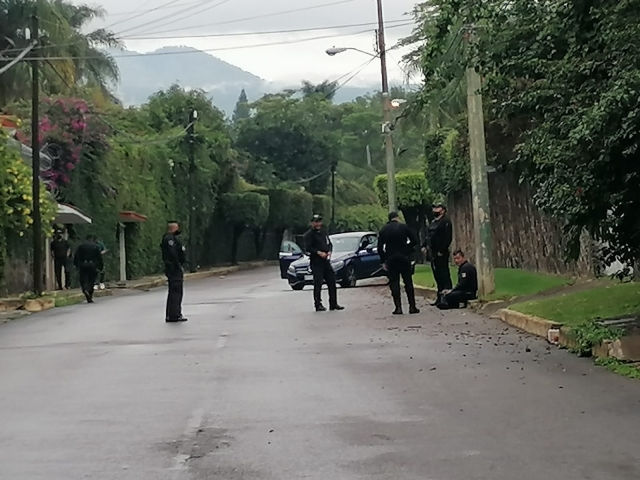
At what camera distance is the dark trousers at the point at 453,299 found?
68.4ft

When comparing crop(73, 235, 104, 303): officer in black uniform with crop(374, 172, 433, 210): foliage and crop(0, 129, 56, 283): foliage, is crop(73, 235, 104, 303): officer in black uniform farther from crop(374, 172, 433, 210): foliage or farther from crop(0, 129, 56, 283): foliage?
crop(374, 172, 433, 210): foliage

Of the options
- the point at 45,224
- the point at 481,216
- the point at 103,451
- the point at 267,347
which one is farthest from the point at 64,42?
the point at 103,451

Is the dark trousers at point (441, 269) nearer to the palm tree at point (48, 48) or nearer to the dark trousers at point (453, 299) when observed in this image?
the dark trousers at point (453, 299)

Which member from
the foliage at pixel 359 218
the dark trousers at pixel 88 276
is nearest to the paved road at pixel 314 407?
the dark trousers at pixel 88 276

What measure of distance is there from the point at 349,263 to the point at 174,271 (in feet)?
38.9

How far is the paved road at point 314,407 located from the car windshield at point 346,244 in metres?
14.3

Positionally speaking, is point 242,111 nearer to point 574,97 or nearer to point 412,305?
point 412,305

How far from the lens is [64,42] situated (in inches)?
2034

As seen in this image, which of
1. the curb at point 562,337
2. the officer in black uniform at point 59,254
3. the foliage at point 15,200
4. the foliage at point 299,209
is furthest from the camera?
the foliage at point 299,209

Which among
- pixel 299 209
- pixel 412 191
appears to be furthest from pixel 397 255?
pixel 299 209

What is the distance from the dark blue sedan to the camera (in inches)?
1241

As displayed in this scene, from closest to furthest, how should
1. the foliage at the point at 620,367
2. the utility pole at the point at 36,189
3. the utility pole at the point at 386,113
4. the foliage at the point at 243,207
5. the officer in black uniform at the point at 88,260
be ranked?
1. the foliage at the point at 620,367
2. the officer in black uniform at the point at 88,260
3. the utility pole at the point at 36,189
4. the utility pole at the point at 386,113
5. the foliage at the point at 243,207

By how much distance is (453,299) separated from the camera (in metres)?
20.9

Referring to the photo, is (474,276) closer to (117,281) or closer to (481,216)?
(481,216)
